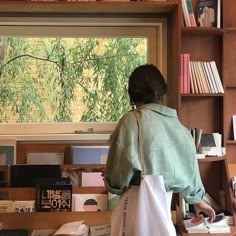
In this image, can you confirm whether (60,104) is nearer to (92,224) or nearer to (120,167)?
(92,224)

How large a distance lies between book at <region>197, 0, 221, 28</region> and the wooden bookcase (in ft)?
0.14

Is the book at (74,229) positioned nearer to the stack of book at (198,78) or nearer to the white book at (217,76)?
the stack of book at (198,78)

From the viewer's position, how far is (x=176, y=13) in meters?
2.59

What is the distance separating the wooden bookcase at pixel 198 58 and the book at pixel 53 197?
10cm

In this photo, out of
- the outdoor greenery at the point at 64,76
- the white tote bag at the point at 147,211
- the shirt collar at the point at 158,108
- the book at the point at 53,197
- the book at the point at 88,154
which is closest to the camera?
the white tote bag at the point at 147,211

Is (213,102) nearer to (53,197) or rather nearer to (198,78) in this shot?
(198,78)

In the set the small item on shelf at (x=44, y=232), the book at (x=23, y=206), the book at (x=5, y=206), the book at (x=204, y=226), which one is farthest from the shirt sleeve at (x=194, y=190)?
the book at (x=5, y=206)

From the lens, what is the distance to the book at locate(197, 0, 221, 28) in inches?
105

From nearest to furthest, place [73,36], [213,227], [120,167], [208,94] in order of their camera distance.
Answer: [120,167], [213,227], [208,94], [73,36]

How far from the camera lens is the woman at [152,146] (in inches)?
72.1

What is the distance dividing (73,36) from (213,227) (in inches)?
52.9

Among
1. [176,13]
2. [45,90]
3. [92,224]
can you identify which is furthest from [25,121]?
[176,13]

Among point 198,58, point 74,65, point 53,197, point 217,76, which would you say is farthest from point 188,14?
point 53,197

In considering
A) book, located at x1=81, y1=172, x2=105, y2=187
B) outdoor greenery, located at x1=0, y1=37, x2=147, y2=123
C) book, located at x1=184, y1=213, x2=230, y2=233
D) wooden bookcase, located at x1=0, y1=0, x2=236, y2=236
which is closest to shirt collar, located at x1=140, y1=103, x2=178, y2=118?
wooden bookcase, located at x1=0, y1=0, x2=236, y2=236
